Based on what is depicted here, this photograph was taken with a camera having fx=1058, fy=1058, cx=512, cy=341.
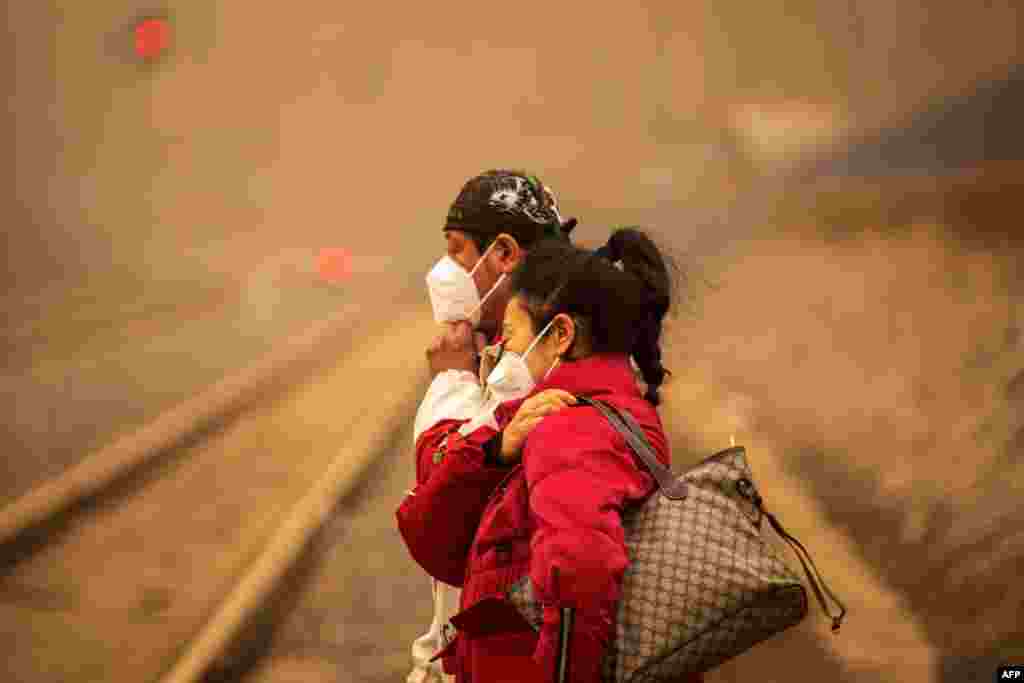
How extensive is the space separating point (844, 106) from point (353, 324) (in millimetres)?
1414

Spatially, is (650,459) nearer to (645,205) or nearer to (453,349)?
(453,349)

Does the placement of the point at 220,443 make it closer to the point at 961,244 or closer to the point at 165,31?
the point at 165,31

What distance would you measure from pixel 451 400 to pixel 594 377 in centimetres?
34

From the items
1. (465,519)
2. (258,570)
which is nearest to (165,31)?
(258,570)

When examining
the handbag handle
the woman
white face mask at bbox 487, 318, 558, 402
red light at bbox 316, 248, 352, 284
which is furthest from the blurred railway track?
the handbag handle

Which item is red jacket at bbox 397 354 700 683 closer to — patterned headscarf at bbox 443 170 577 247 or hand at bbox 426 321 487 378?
hand at bbox 426 321 487 378

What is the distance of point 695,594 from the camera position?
4.11 ft

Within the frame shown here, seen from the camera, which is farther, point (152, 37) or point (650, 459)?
point (152, 37)

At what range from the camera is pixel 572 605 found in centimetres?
124

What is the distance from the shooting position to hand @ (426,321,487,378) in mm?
1790

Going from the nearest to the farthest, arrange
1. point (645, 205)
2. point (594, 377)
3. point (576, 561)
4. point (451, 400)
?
point (576, 561) → point (594, 377) → point (451, 400) → point (645, 205)

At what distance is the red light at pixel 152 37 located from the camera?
2.95m

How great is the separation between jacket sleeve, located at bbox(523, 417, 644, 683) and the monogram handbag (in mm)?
26

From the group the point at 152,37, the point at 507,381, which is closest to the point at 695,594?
the point at 507,381
